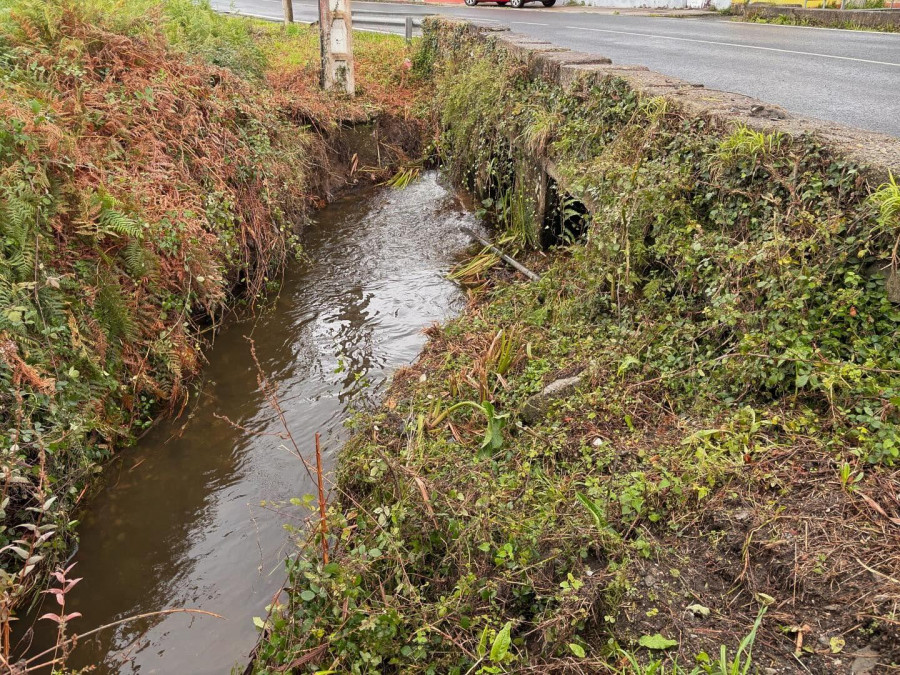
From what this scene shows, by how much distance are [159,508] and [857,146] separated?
4868mm

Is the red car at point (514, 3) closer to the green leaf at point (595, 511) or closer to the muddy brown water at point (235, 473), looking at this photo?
the muddy brown water at point (235, 473)

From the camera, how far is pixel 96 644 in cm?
345

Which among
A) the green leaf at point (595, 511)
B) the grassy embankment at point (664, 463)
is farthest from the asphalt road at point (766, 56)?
the green leaf at point (595, 511)

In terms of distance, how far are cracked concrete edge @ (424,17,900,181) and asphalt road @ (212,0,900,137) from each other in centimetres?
165

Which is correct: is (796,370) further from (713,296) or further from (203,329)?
(203,329)

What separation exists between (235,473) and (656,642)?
10.6 ft

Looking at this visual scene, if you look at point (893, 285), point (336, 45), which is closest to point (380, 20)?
point (336, 45)

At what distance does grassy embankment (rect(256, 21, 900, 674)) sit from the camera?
258 cm

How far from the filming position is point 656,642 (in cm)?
247

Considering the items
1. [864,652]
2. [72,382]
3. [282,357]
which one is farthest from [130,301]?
[864,652]

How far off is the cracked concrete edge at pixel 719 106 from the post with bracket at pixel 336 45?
3.23 meters

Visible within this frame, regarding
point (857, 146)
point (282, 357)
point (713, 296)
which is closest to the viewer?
point (857, 146)

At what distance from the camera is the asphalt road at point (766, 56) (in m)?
6.43

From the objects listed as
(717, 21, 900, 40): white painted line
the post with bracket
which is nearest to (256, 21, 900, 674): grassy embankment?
the post with bracket
